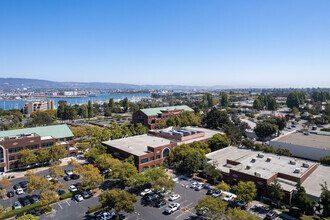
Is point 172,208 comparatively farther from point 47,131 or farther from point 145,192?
point 47,131

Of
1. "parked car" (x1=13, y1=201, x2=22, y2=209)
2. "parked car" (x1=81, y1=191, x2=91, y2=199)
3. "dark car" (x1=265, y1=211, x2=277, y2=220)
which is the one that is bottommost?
"parked car" (x1=13, y1=201, x2=22, y2=209)

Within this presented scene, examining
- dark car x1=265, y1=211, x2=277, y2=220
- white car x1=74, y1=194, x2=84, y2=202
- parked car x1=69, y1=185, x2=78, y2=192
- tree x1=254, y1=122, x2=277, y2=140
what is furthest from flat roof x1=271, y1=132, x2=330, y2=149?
parked car x1=69, y1=185, x2=78, y2=192

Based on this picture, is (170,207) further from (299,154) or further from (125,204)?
(299,154)

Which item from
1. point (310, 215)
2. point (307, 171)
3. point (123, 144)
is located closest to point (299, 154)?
point (307, 171)

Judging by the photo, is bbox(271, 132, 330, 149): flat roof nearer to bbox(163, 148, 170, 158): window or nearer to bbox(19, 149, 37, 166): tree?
bbox(163, 148, 170, 158): window

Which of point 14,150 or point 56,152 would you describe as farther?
point 56,152

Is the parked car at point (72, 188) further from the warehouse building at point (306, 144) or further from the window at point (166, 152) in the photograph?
the warehouse building at point (306, 144)

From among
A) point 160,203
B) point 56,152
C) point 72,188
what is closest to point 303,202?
point 160,203
